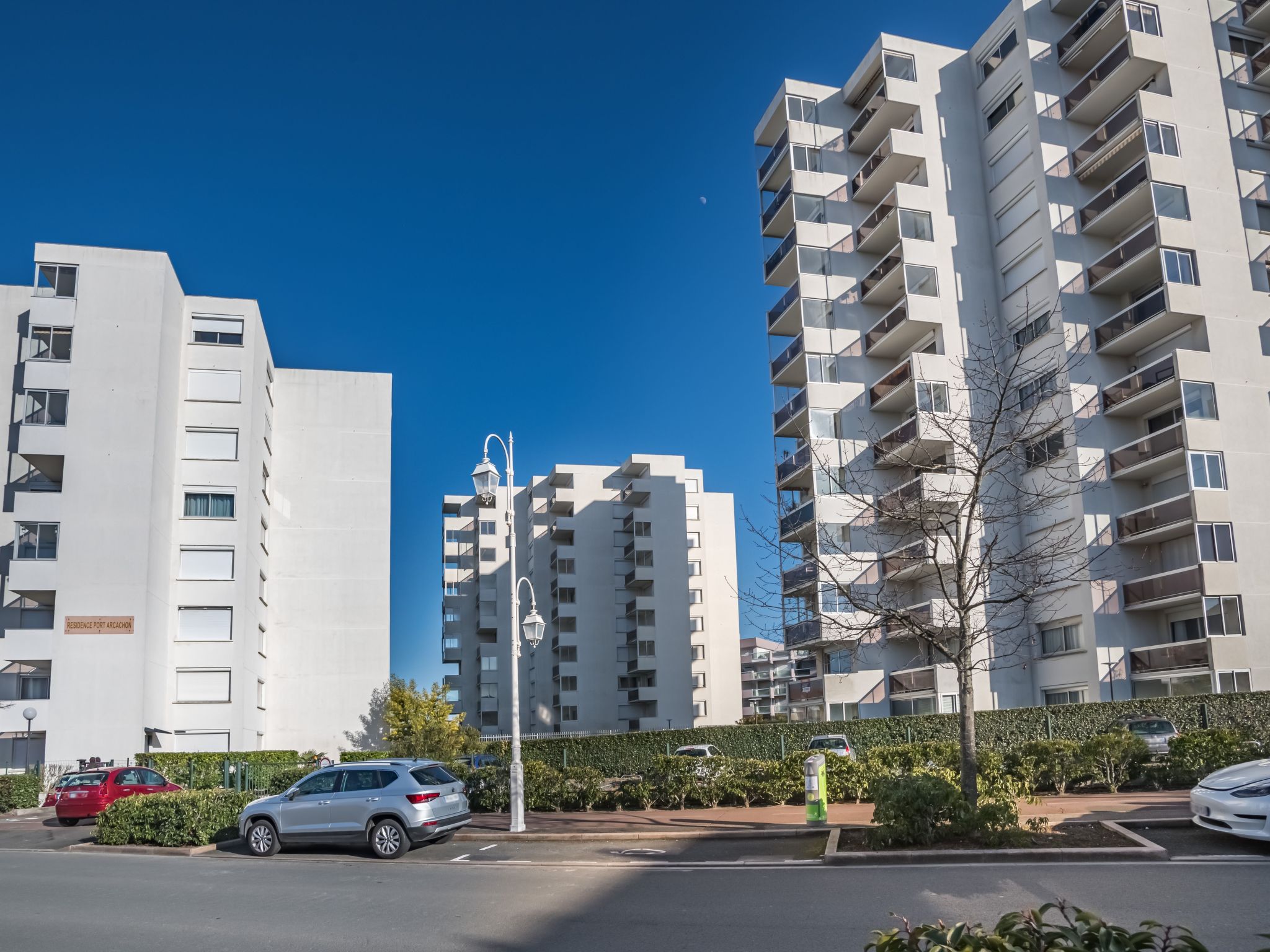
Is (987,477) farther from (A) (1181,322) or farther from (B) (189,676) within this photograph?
(B) (189,676)

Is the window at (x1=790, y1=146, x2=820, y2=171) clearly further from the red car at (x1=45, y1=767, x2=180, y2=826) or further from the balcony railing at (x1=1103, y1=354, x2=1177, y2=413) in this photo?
the red car at (x1=45, y1=767, x2=180, y2=826)

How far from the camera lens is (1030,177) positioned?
136 ft

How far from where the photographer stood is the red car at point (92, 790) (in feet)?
82.3

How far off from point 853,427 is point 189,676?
29.7m

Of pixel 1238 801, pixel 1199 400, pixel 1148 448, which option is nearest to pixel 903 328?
pixel 1148 448

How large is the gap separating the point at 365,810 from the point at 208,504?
100ft

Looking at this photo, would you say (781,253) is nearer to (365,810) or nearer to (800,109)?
(800,109)

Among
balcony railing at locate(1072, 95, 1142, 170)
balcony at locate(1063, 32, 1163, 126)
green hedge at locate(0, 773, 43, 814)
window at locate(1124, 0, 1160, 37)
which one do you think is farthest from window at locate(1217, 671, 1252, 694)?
green hedge at locate(0, 773, 43, 814)

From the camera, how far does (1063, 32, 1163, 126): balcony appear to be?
127 ft

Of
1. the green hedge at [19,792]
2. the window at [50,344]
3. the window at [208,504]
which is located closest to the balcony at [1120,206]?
the window at [208,504]

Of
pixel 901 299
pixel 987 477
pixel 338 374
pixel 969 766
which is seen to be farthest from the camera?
pixel 338 374

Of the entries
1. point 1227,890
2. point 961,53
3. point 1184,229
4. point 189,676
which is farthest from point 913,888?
point 961,53

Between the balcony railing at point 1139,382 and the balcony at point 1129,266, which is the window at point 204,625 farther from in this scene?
the balcony at point 1129,266

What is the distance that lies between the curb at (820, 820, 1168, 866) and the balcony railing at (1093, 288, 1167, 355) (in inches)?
1140
